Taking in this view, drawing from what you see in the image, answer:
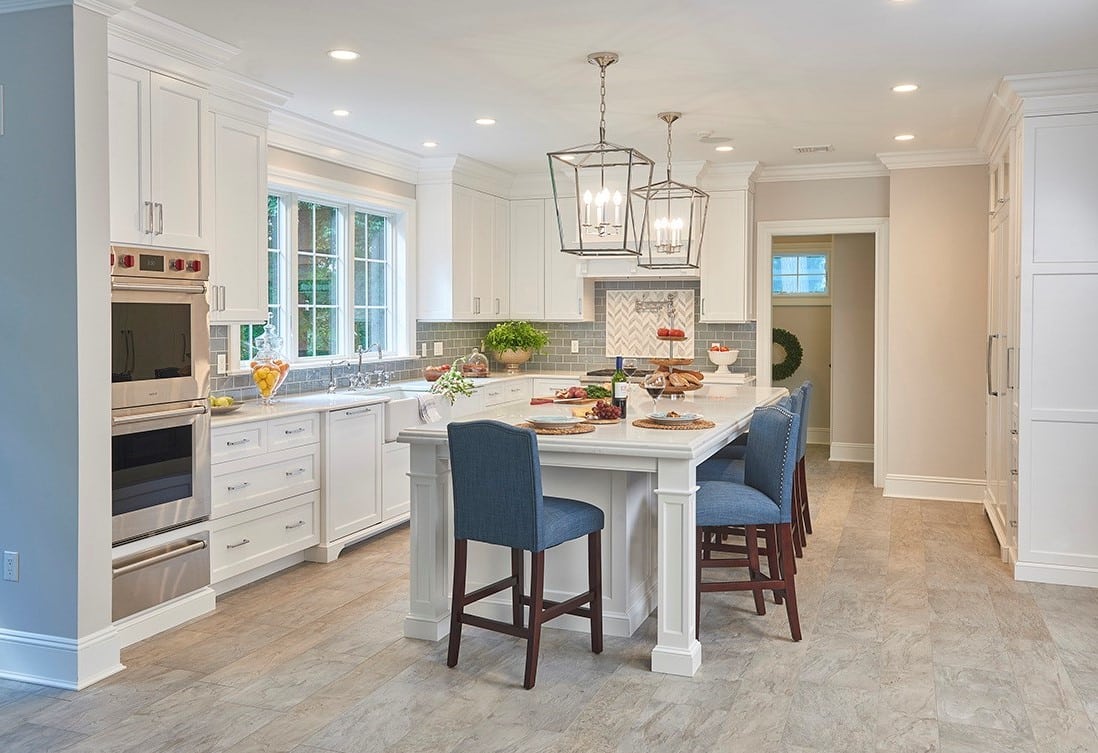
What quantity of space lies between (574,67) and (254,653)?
9.79ft

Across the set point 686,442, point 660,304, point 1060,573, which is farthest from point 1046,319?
point 660,304

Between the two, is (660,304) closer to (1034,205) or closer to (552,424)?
(1034,205)

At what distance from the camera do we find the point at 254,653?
3.73 meters

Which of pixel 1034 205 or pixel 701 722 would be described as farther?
pixel 1034 205

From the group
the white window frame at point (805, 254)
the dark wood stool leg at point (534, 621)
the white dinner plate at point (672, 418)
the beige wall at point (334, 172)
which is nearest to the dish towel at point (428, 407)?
the beige wall at point (334, 172)

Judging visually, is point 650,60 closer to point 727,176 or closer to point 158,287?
point 158,287

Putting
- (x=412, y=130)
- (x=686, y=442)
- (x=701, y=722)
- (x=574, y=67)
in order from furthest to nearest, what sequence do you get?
(x=412, y=130) < (x=574, y=67) < (x=686, y=442) < (x=701, y=722)

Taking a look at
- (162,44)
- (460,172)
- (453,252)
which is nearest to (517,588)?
(162,44)

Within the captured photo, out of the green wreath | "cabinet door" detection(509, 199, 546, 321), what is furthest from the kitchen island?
the green wreath

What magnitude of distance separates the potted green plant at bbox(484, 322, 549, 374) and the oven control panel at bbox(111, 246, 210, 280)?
382cm

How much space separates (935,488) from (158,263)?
5566 millimetres

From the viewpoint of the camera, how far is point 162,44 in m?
3.97

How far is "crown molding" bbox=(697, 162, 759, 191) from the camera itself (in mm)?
7188

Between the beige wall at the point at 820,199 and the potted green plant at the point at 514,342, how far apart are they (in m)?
2.07
